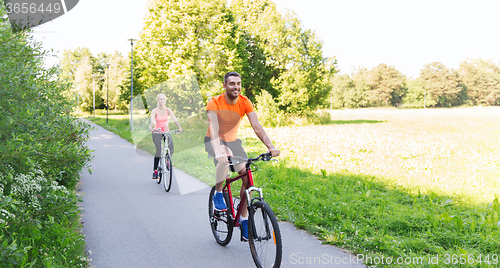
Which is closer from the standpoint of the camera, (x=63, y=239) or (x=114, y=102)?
(x=63, y=239)

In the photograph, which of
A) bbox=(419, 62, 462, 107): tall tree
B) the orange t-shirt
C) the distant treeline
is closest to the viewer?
the orange t-shirt

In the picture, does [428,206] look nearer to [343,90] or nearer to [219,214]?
[219,214]

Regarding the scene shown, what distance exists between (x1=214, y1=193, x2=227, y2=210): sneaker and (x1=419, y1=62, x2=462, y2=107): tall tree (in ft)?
341

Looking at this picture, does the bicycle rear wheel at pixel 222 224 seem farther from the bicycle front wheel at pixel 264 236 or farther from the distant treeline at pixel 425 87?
the distant treeline at pixel 425 87

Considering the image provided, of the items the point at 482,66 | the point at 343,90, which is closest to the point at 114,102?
the point at 343,90

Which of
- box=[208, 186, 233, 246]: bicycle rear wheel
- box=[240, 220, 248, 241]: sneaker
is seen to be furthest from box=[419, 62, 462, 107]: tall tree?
box=[240, 220, 248, 241]: sneaker

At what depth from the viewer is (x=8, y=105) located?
3.41 metres

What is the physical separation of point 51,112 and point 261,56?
27.3 meters

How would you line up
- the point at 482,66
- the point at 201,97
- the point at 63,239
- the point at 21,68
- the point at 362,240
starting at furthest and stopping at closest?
the point at 482,66, the point at 201,97, the point at 362,240, the point at 63,239, the point at 21,68

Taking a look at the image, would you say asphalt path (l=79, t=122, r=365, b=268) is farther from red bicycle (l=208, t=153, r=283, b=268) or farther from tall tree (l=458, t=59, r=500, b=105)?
tall tree (l=458, t=59, r=500, b=105)

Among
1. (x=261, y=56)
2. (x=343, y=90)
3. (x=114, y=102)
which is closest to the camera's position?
→ (x=261, y=56)

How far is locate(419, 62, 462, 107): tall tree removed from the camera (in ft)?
310

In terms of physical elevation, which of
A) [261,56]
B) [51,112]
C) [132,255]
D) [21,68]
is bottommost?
[132,255]

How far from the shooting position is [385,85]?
4156 inches
